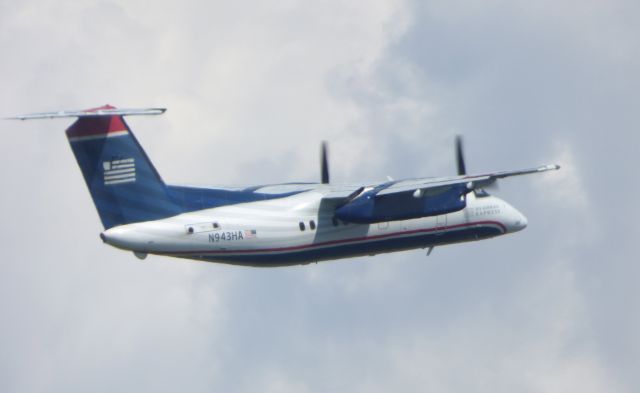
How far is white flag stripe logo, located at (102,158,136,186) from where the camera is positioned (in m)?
70.6

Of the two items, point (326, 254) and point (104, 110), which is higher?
point (104, 110)

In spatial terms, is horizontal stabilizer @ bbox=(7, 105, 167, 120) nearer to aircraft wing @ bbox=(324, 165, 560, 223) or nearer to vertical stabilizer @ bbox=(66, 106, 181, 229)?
vertical stabilizer @ bbox=(66, 106, 181, 229)

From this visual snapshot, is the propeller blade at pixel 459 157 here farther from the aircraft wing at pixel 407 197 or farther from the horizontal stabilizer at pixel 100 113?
the horizontal stabilizer at pixel 100 113

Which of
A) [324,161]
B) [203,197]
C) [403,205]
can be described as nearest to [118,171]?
[203,197]

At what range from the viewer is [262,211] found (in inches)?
2872

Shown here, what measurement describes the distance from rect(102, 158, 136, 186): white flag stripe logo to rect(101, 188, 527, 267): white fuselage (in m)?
1.67

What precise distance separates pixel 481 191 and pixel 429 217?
332cm

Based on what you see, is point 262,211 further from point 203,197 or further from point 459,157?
point 459,157

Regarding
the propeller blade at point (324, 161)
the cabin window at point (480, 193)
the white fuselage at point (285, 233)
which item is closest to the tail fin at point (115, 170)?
the white fuselage at point (285, 233)

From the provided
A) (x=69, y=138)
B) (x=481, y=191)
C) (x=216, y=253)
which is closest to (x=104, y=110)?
(x=69, y=138)

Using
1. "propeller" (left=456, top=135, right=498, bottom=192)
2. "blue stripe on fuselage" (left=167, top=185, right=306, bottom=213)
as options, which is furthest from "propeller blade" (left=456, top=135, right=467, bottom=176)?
"blue stripe on fuselage" (left=167, top=185, right=306, bottom=213)

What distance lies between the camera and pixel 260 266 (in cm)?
7375

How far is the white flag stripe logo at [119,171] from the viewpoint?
7056cm

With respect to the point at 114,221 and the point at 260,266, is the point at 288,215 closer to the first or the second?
the point at 260,266
